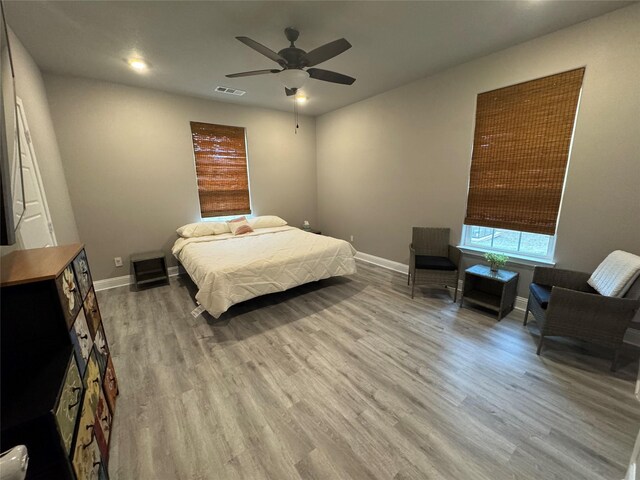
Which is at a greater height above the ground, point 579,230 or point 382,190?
point 382,190

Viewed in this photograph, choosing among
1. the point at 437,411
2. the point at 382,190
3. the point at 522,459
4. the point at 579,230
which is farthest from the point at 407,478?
the point at 382,190

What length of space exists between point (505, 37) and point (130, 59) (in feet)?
12.8

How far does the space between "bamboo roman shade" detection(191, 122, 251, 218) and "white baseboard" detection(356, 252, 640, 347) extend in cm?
247

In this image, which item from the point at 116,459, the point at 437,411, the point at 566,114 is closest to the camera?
the point at 116,459

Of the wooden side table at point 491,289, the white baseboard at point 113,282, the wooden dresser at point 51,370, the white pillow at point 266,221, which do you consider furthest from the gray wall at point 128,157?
the wooden side table at point 491,289

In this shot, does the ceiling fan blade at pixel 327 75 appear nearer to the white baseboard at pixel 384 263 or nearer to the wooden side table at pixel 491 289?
the wooden side table at pixel 491 289

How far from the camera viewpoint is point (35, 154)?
7.77ft

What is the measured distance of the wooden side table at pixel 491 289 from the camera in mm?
Result: 2686

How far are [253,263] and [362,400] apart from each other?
1.69m

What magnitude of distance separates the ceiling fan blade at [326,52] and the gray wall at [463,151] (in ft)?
6.12

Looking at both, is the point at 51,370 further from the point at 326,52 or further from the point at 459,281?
the point at 459,281

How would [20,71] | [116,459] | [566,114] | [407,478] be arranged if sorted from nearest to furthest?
[407,478]
[116,459]
[20,71]
[566,114]

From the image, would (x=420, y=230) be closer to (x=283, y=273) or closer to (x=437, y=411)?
(x=283, y=273)

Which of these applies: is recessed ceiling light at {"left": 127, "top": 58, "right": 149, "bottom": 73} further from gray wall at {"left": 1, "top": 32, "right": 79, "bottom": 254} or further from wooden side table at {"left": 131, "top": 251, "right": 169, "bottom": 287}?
wooden side table at {"left": 131, "top": 251, "right": 169, "bottom": 287}
